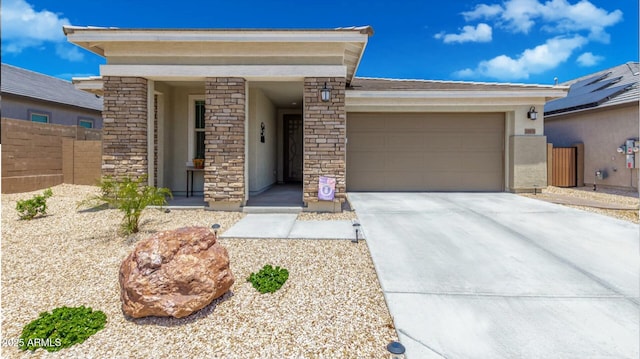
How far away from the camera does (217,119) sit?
6.67 metres

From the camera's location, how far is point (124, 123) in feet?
22.2

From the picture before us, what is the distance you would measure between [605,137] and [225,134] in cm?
1325

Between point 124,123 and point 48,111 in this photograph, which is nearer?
point 124,123

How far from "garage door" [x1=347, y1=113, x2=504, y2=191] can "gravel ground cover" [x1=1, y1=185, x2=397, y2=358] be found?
5713 mm

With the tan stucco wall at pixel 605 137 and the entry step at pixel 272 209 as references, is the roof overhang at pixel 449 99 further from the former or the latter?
the entry step at pixel 272 209

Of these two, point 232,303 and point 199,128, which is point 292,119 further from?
point 232,303

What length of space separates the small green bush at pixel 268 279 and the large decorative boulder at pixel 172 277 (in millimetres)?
352

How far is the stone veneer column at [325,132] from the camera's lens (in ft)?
21.6

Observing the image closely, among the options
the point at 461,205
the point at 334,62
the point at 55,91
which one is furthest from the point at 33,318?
the point at 55,91

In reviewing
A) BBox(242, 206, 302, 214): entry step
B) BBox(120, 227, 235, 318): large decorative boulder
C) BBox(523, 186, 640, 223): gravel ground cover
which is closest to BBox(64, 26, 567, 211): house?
BBox(242, 206, 302, 214): entry step

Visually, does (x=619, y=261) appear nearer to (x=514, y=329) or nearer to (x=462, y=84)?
(x=514, y=329)

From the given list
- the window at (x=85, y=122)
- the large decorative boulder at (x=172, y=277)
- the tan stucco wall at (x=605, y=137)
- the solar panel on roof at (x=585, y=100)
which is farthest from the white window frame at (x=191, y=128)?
the solar panel on roof at (x=585, y=100)

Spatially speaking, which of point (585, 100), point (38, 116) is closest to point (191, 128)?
point (38, 116)

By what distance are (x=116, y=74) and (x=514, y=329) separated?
8115mm
